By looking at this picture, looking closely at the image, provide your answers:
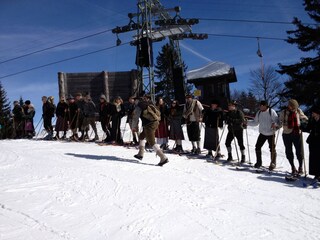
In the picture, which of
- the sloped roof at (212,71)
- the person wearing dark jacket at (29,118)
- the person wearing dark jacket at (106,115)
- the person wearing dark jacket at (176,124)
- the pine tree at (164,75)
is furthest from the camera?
the pine tree at (164,75)

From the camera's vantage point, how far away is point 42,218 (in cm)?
418

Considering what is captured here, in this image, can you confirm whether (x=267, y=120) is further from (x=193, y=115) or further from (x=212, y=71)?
(x=212, y=71)

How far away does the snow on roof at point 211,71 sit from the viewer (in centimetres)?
2748

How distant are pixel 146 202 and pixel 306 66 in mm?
19405

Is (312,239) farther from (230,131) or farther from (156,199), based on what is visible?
(230,131)

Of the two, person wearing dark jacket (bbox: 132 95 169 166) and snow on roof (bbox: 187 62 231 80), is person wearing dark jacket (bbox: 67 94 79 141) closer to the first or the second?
person wearing dark jacket (bbox: 132 95 169 166)

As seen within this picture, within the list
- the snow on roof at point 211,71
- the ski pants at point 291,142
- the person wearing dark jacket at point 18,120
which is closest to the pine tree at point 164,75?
the snow on roof at point 211,71

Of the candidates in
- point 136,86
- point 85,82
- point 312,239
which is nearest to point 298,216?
point 312,239

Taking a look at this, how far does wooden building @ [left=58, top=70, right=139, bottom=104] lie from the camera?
18.2 m

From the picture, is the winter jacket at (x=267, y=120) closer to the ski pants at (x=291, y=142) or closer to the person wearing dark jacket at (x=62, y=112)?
the ski pants at (x=291, y=142)

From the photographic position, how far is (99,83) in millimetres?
18297

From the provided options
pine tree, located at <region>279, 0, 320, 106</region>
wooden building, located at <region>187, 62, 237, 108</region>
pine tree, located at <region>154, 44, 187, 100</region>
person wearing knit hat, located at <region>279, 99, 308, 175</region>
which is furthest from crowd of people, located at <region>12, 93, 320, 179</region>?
pine tree, located at <region>154, 44, 187, 100</region>

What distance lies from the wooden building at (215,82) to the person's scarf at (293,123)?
61.4ft

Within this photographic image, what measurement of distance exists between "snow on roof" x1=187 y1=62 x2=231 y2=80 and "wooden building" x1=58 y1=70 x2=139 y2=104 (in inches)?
453
